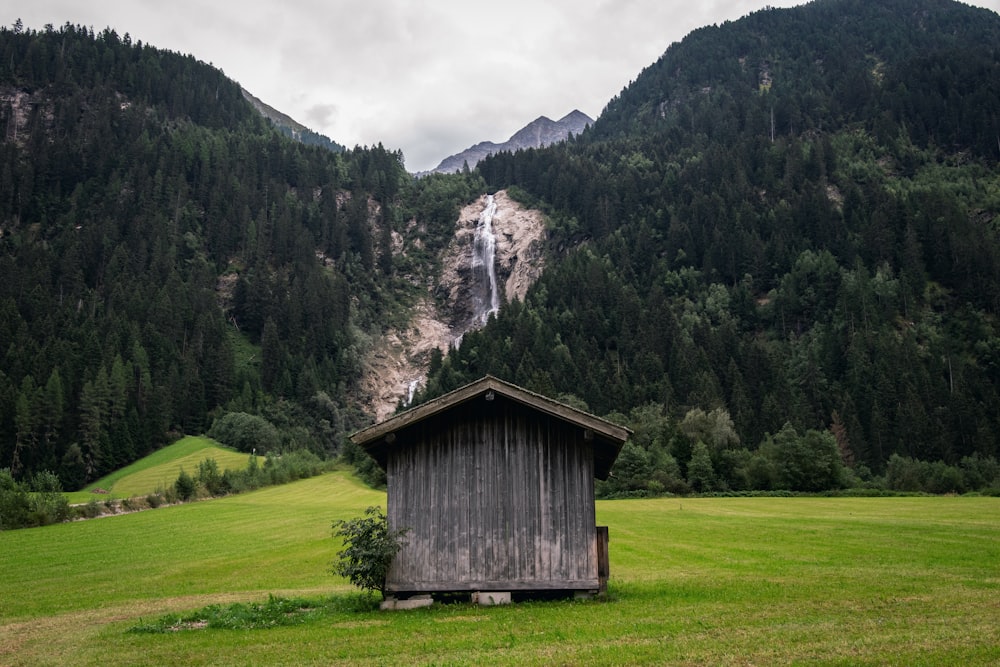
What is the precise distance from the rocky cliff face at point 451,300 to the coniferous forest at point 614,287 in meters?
5.40

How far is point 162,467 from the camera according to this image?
310 ft

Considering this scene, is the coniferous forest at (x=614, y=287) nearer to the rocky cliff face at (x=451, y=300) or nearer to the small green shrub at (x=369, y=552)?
the rocky cliff face at (x=451, y=300)

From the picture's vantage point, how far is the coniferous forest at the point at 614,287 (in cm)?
9631

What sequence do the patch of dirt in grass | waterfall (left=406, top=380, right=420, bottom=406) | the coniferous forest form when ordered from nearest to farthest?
the patch of dirt in grass, the coniferous forest, waterfall (left=406, top=380, right=420, bottom=406)

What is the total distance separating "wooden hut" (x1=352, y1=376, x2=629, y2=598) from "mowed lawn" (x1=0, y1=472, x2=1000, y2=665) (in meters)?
0.90

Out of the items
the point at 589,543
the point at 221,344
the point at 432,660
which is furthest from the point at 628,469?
the point at 221,344

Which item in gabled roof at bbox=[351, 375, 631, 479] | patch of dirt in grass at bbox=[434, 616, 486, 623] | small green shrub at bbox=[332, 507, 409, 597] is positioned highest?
gabled roof at bbox=[351, 375, 631, 479]

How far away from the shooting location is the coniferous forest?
96312mm

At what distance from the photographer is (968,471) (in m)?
74.6

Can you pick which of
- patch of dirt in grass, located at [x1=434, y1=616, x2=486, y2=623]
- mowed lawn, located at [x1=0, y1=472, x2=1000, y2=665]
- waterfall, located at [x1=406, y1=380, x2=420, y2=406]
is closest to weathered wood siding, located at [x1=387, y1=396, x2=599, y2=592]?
mowed lawn, located at [x1=0, y1=472, x2=1000, y2=665]

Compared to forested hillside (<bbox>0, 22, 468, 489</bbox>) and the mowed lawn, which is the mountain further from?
the mowed lawn

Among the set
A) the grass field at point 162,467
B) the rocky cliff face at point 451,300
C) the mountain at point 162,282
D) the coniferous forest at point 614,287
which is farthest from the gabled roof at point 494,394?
the rocky cliff face at point 451,300

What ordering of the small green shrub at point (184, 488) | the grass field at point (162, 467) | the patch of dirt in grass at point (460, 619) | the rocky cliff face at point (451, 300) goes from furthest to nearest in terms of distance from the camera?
1. the rocky cliff face at point (451, 300)
2. the grass field at point (162, 467)
3. the small green shrub at point (184, 488)
4. the patch of dirt in grass at point (460, 619)

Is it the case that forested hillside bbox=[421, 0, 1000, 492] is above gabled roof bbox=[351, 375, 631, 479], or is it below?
above
